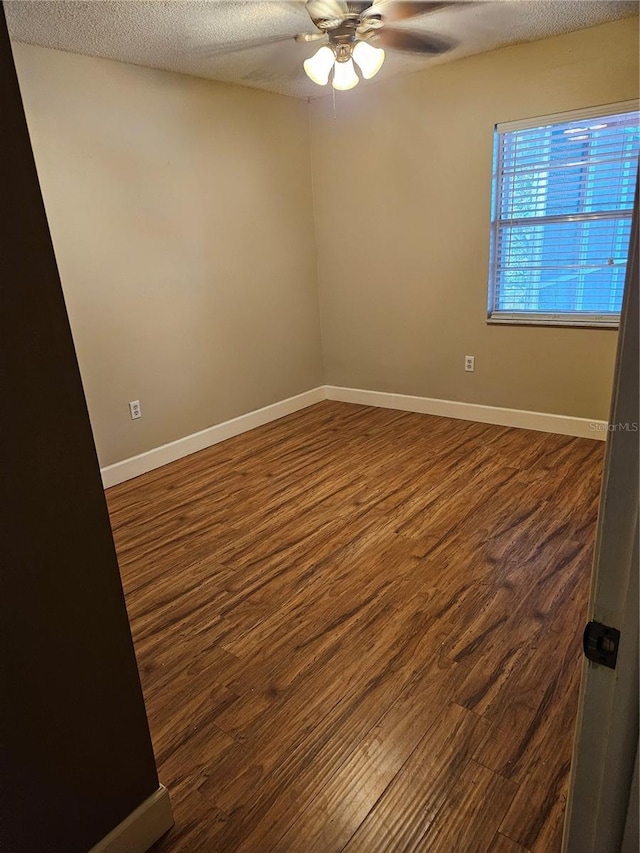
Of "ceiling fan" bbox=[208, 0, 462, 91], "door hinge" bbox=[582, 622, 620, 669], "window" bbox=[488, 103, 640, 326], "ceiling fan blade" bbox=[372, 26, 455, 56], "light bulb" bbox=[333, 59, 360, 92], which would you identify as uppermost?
"ceiling fan blade" bbox=[372, 26, 455, 56]

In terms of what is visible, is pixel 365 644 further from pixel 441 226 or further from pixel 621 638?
pixel 441 226

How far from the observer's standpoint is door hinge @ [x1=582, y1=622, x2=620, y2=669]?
24.5 inches

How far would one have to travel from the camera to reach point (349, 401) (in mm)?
4934

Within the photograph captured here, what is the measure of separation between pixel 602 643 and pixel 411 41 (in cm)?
360

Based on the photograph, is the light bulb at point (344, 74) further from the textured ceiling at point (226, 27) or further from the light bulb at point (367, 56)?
the textured ceiling at point (226, 27)

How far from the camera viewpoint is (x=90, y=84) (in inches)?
119

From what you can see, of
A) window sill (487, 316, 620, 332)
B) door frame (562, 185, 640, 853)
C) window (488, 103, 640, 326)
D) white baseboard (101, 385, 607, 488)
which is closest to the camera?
door frame (562, 185, 640, 853)

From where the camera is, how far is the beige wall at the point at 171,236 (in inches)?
120

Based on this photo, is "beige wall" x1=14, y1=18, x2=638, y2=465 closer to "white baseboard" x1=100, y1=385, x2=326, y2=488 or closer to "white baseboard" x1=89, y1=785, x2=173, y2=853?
"white baseboard" x1=100, y1=385, x2=326, y2=488

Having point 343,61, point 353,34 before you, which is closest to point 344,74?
point 343,61

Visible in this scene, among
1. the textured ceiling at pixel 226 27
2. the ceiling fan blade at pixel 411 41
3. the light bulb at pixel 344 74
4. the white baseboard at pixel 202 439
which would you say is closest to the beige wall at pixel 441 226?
the textured ceiling at pixel 226 27

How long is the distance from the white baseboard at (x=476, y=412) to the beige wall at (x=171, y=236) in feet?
2.04

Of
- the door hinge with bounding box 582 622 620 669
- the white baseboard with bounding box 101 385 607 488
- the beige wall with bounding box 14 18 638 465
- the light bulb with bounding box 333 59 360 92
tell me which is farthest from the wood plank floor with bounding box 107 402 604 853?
the light bulb with bounding box 333 59 360 92

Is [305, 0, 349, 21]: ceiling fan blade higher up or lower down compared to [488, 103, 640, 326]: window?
higher up
